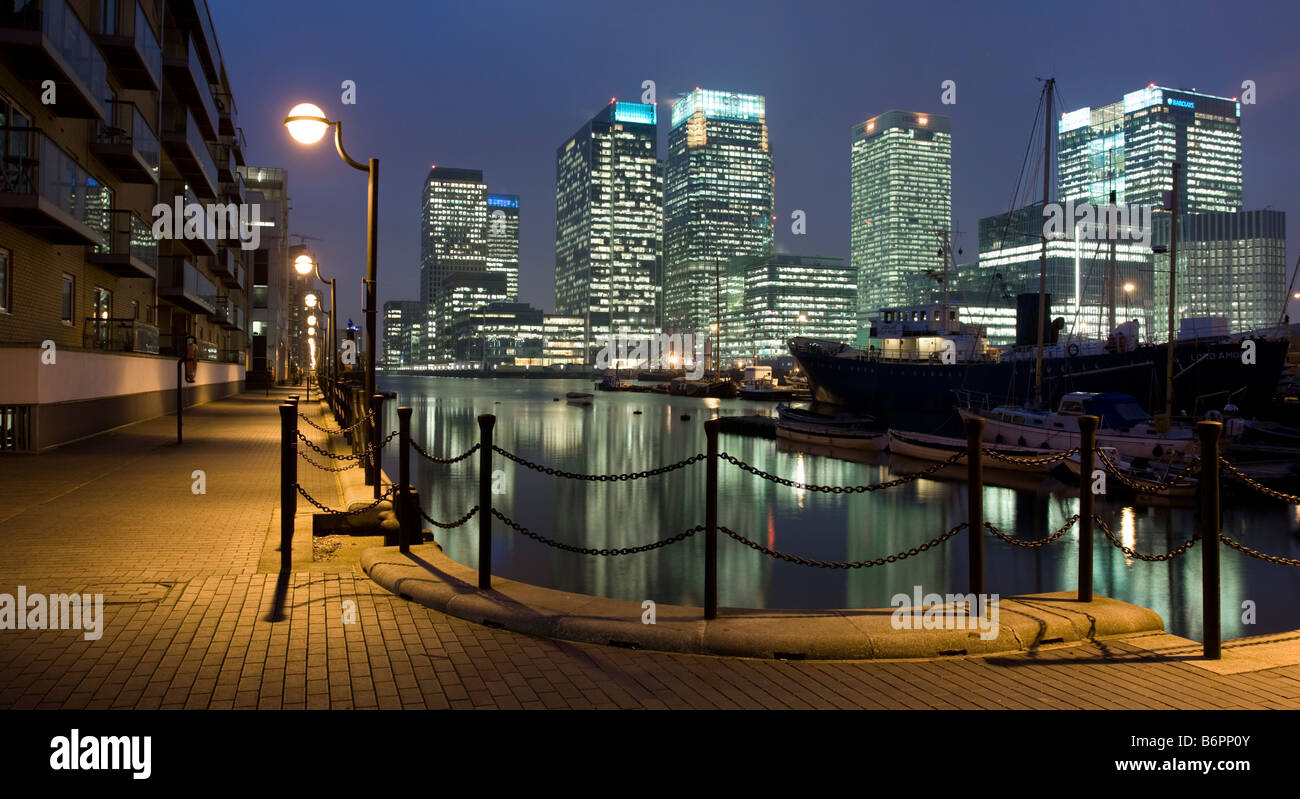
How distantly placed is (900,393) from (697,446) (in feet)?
59.1

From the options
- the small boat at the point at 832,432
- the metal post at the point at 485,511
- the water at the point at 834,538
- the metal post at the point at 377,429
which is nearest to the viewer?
the metal post at the point at 485,511

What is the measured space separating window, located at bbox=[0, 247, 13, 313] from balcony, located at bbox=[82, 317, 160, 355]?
4446 millimetres

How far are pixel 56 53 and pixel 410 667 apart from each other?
2011 cm

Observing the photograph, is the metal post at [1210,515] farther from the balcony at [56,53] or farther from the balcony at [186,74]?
the balcony at [186,74]

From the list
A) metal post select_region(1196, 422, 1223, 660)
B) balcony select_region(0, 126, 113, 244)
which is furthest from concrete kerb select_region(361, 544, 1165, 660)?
balcony select_region(0, 126, 113, 244)

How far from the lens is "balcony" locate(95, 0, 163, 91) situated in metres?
26.3

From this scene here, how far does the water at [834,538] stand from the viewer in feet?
52.6

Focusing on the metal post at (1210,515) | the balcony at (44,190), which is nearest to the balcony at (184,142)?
the balcony at (44,190)

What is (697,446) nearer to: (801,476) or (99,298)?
(801,476)

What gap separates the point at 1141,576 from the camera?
18.0 metres

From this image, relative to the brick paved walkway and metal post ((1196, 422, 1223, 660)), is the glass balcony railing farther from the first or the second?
metal post ((1196, 422, 1223, 660))

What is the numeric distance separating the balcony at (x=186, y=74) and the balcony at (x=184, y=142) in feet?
3.50

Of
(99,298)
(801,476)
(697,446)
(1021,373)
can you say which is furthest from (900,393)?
(99,298)

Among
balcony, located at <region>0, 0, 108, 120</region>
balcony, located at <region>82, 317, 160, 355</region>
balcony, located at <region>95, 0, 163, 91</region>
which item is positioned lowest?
balcony, located at <region>82, 317, 160, 355</region>
